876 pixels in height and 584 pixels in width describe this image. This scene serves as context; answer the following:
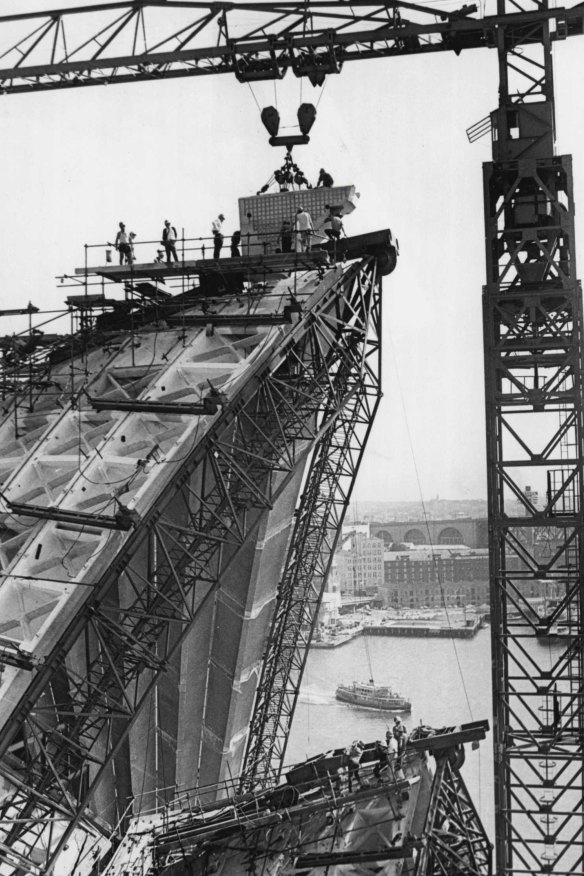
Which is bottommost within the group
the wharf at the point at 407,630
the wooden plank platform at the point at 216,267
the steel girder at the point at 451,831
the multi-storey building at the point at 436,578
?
the steel girder at the point at 451,831

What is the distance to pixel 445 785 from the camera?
2050 centimetres

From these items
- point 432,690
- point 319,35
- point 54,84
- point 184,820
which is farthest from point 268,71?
point 432,690

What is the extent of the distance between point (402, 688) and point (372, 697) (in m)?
3.30

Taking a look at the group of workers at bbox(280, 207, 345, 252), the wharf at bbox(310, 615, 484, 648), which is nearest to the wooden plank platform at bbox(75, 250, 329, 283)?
the group of workers at bbox(280, 207, 345, 252)

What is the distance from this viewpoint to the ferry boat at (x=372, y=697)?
81.3 meters

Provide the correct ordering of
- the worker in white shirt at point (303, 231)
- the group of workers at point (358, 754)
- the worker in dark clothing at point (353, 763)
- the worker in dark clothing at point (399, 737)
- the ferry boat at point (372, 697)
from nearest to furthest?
the worker in dark clothing at point (399, 737), the group of workers at point (358, 754), the worker in dark clothing at point (353, 763), the worker in white shirt at point (303, 231), the ferry boat at point (372, 697)

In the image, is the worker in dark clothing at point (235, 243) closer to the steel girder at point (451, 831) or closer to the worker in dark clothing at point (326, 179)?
the worker in dark clothing at point (326, 179)

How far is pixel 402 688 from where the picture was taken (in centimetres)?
8444

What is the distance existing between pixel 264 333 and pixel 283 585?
550 inches

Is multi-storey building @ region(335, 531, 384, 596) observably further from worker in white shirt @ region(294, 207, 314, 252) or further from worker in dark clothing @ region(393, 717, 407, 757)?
worker in dark clothing @ region(393, 717, 407, 757)

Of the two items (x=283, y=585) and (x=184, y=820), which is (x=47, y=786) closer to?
(x=184, y=820)

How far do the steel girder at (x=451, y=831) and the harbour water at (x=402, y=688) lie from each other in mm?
58151

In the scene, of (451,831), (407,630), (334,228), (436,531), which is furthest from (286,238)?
(407,630)

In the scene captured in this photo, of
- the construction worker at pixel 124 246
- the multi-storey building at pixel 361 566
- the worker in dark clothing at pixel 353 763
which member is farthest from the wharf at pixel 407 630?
the worker in dark clothing at pixel 353 763
